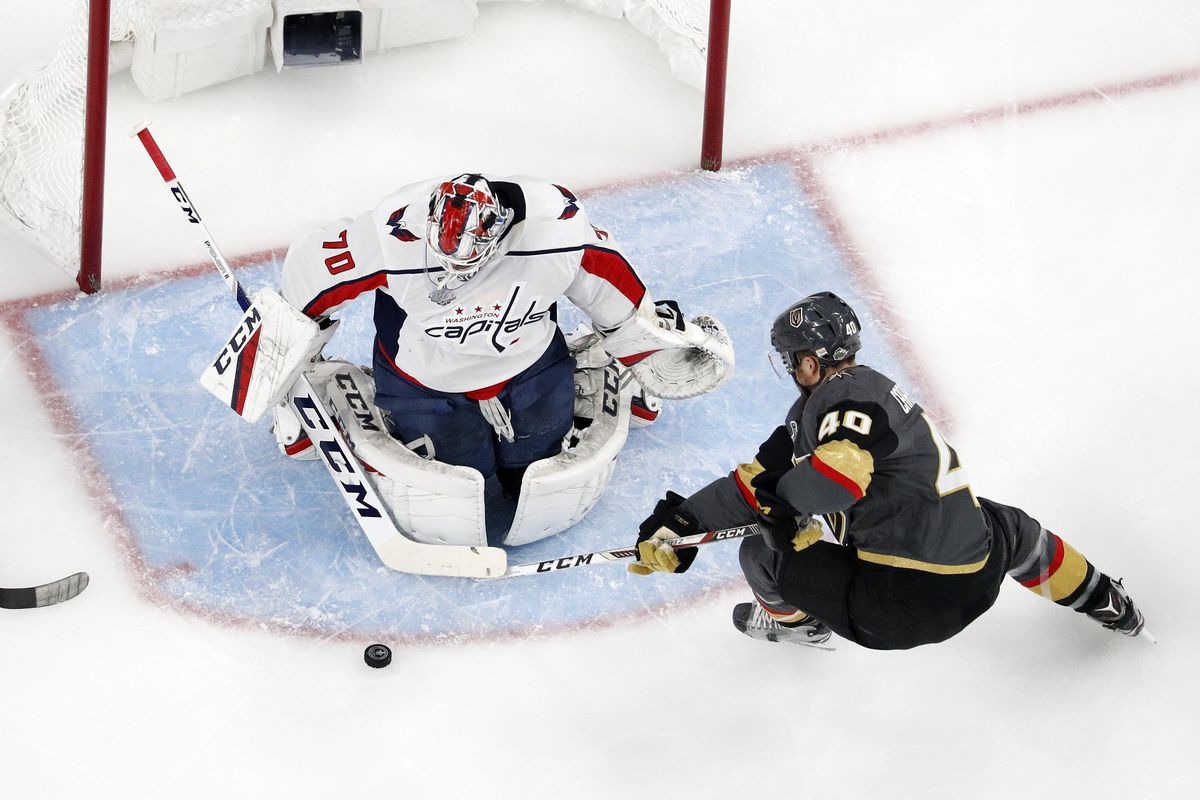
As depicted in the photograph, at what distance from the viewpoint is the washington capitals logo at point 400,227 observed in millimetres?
3816

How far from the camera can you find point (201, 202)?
505cm

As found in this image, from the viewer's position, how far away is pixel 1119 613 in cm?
406

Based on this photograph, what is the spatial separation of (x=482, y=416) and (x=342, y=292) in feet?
1.46

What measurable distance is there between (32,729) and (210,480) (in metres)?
0.76

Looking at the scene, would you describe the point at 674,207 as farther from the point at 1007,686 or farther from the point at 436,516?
the point at 1007,686

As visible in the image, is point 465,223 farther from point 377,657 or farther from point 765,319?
point 765,319

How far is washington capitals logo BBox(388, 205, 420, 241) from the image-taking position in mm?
3816

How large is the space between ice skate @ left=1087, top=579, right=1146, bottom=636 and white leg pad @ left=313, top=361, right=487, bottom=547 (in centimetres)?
137

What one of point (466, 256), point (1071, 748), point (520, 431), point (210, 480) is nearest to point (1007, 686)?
point (1071, 748)

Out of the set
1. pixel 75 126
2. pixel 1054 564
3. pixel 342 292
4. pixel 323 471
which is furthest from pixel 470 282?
pixel 75 126

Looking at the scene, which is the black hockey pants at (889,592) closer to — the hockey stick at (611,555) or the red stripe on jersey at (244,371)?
the hockey stick at (611,555)

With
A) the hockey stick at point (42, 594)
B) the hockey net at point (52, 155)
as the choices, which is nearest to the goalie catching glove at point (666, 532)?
the hockey stick at point (42, 594)

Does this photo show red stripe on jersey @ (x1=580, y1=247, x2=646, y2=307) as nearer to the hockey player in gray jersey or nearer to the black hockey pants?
the hockey player in gray jersey

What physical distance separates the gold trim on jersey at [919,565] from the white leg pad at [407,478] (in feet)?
3.03
